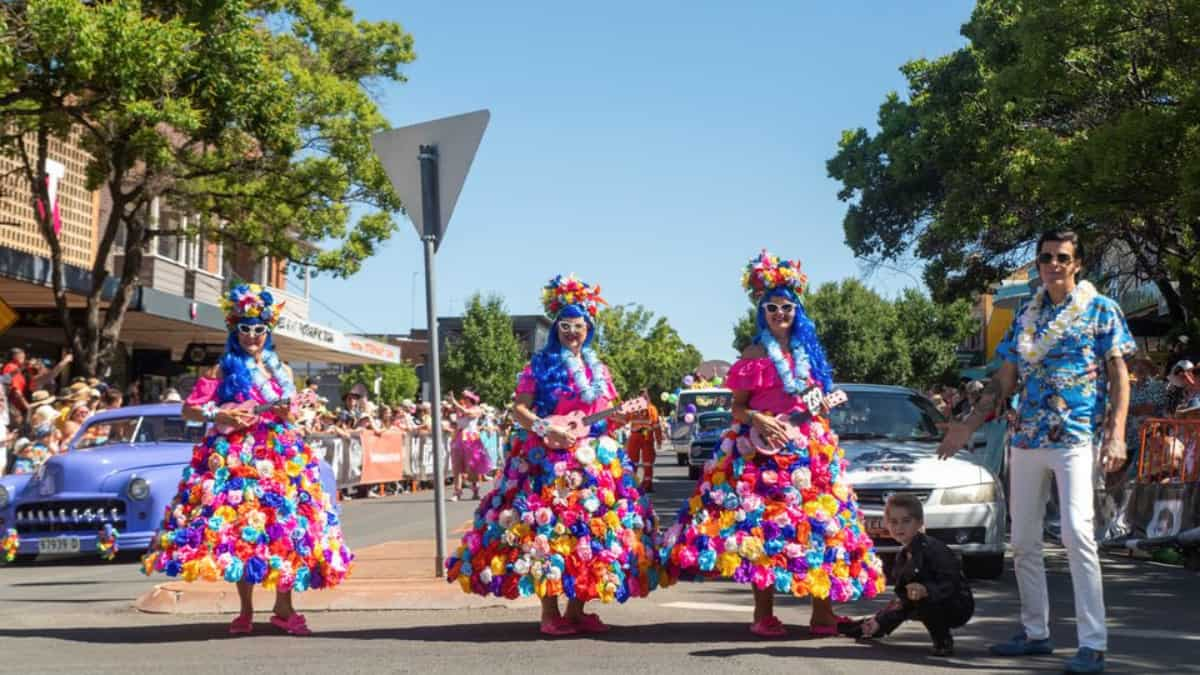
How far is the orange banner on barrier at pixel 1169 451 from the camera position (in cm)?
1248

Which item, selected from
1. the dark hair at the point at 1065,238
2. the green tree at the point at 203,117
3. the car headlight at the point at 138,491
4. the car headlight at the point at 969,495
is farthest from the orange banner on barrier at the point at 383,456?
the dark hair at the point at 1065,238

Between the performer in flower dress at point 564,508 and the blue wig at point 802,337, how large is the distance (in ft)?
2.89

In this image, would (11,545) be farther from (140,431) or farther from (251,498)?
(251,498)

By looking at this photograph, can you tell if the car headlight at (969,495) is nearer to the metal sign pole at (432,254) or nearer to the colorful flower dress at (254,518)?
the metal sign pole at (432,254)

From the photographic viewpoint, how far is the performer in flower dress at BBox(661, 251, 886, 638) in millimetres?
7359

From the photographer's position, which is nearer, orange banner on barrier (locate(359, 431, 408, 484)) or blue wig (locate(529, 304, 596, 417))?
blue wig (locate(529, 304, 596, 417))

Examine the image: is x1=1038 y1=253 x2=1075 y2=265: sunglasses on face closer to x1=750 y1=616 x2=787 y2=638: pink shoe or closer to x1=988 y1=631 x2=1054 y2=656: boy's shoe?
x1=988 y1=631 x2=1054 y2=656: boy's shoe

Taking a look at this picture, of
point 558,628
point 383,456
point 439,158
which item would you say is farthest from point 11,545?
point 383,456

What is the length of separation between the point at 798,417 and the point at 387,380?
8138cm

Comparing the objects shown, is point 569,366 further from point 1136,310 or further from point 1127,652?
point 1136,310

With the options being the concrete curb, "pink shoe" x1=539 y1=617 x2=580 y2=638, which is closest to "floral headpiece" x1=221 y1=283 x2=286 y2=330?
the concrete curb

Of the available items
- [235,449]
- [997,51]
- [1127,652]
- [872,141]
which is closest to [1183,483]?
[1127,652]

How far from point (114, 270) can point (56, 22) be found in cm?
1589

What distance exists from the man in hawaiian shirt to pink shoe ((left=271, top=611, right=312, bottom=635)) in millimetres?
3570
